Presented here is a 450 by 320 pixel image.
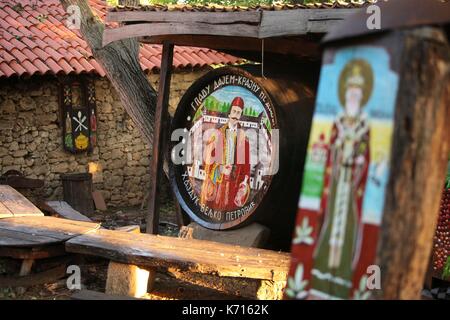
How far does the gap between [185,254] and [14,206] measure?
2.56 metres

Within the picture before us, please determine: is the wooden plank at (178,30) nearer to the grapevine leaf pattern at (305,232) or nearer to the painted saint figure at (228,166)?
the painted saint figure at (228,166)

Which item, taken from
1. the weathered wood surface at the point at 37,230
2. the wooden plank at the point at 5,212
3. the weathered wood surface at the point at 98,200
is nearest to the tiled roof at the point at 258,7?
the weathered wood surface at the point at 37,230

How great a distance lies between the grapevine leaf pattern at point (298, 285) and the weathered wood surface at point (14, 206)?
4311 mm

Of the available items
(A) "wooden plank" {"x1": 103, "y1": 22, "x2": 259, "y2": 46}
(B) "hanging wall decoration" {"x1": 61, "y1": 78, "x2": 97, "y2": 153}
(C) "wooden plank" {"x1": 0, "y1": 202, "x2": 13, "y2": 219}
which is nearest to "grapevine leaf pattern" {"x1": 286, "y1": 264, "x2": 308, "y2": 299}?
(A) "wooden plank" {"x1": 103, "y1": 22, "x2": 259, "y2": 46}

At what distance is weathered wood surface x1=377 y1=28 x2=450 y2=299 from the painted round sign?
3.27 metres

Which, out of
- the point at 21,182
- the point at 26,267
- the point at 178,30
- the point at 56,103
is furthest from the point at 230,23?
the point at 56,103

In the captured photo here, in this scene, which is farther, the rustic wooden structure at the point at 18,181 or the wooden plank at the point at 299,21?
the rustic wooden structure at the point at 18,181

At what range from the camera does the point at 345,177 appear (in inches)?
96.0

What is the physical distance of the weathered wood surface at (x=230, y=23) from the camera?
4750mm

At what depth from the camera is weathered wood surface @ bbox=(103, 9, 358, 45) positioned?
187 inches

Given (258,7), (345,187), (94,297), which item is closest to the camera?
(345,187)

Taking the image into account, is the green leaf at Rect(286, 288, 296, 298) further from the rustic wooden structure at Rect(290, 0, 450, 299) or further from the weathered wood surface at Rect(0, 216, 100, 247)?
the weathered wood surface at Rect(0, 216, 100, 247)

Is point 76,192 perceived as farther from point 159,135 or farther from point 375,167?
point 375,167
